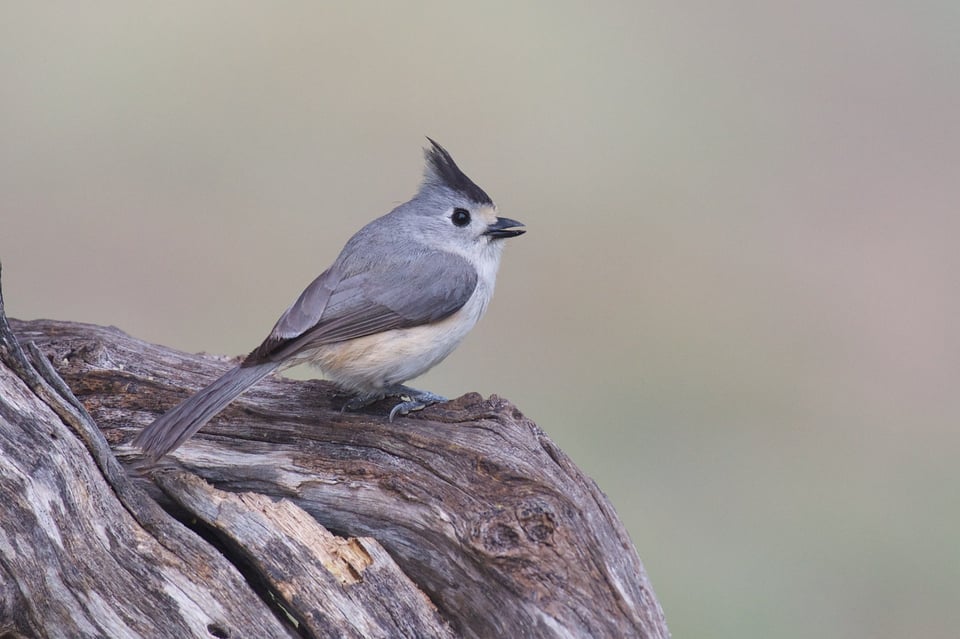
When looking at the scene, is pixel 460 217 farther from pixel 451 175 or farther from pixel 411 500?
pixel 411 500

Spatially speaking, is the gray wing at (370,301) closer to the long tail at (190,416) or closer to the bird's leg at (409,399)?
the long tail at (190,416)

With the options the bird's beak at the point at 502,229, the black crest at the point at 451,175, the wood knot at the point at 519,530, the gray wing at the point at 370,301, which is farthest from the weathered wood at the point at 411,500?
the black crest at the point at 451,175

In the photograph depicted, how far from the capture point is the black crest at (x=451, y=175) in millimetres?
4703

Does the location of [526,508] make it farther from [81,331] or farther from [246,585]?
[81,331]

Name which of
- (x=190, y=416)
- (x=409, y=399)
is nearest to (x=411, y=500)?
(x=409, y=399)

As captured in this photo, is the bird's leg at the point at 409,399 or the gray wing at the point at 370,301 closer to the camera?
the gray wing at the point at 370,301

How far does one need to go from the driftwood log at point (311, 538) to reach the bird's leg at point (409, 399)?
0.18 metres

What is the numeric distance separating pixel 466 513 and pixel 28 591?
4.79 ft

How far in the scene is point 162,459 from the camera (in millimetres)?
4016

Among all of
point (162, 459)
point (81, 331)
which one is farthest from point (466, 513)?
point (81, 331)

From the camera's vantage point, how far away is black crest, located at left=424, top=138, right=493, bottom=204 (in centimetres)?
Answer: 470

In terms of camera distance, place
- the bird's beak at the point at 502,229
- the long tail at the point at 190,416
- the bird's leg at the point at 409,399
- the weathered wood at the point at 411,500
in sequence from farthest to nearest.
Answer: the bird's beak at the point at 502,229
the bird's leg at the point at 409,399
the long tail at the point at 190,416
the weathered wood at the point at 411,500

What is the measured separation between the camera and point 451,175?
4.73 metres

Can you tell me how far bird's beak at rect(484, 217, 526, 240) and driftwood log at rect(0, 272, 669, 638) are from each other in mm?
999
